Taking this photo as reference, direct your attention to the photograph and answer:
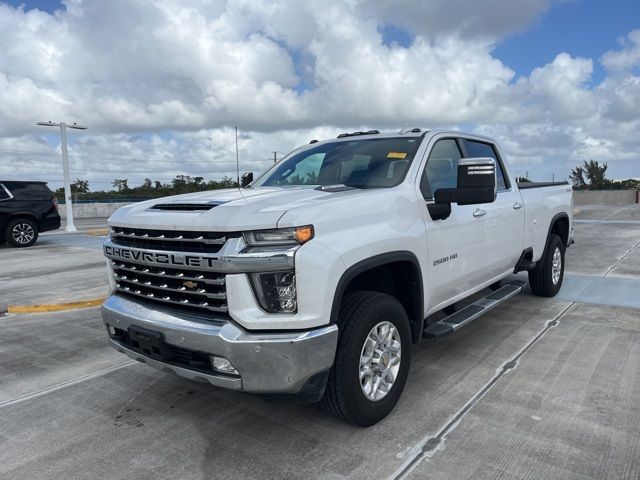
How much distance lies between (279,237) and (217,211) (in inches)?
16.5

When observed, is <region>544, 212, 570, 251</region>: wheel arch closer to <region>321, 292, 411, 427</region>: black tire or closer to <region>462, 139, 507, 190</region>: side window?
<region>462, 139, 507, 190</region>: side window

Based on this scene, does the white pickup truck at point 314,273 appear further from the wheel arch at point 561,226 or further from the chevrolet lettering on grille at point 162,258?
the wheel arch at point 561,226

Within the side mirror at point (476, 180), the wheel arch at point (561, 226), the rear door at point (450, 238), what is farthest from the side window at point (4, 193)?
the side mirror at point (476, 180)

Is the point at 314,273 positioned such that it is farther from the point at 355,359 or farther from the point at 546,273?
the point at 546,273

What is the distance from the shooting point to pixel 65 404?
3617mm

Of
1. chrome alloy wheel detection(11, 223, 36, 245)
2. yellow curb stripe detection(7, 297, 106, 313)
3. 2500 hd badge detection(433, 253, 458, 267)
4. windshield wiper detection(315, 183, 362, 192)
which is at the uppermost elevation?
windshield wiper detection(315, 183, 362, 192)

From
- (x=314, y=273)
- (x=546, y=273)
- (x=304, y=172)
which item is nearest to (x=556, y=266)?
(x=546, y=273)

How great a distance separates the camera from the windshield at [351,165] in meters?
3.75

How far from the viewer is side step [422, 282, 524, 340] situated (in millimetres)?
3689

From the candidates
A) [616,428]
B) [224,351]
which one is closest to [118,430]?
[224,351]

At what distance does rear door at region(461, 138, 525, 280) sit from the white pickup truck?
287mm

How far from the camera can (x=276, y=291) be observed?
2.62m

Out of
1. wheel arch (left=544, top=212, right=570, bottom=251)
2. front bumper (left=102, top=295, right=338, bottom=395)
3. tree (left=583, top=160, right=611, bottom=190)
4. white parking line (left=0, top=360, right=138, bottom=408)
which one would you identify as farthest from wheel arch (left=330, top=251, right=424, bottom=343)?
tree (left=583, top=160, right=611, bottom=190)

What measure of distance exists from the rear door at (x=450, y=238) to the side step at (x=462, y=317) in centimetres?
17
